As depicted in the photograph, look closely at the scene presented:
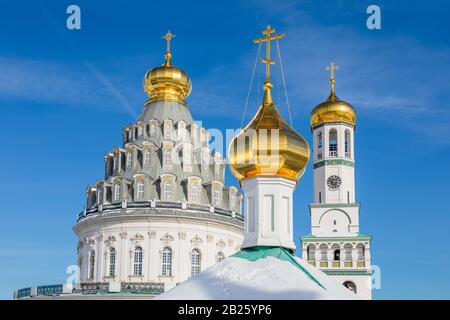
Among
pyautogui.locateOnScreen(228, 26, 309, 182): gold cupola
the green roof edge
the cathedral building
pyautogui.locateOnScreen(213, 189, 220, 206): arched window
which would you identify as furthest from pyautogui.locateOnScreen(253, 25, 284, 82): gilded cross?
pyautogui.locateOnScreen(213, 189, 220, 206): arched window

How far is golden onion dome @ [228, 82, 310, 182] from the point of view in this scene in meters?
16.4

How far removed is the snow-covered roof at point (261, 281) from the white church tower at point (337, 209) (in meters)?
29.1

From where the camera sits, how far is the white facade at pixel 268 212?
614 inches

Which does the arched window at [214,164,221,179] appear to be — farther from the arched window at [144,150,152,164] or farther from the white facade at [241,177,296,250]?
the white facade at [241,177,296,250]

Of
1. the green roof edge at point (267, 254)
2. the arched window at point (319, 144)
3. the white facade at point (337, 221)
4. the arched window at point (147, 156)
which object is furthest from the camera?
the arched window at point (319, 144)

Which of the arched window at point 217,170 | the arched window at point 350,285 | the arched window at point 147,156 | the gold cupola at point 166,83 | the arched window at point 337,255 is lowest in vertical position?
the arched window at point 350,285

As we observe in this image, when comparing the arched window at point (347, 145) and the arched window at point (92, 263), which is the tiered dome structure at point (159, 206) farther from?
the arched window at point (347, 145)

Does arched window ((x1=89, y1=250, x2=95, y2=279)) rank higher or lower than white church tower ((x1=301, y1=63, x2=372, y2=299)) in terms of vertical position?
lower

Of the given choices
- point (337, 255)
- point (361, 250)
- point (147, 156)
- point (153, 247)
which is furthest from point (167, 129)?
point (361, 250)

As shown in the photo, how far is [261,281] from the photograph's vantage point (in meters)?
13.6

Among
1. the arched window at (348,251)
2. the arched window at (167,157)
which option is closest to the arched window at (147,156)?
the arched window at (167,157)

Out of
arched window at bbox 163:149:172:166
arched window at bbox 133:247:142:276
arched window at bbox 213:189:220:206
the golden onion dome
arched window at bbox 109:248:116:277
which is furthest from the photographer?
arched window at bbox 163:149:172:166

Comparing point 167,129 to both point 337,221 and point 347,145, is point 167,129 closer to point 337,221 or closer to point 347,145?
point 347,145
